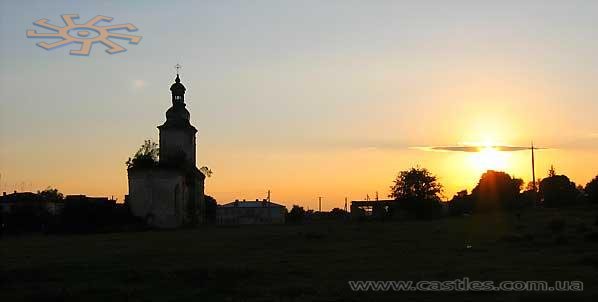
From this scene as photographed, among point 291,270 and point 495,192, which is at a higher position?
point 495,192

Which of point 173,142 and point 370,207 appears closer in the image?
point 173,142

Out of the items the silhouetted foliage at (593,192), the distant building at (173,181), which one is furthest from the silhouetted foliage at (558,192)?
the distant building at (173,181)

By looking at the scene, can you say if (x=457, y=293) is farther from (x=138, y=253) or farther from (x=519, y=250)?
(x=138, y=253)

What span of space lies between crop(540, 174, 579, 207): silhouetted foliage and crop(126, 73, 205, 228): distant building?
43.6 m

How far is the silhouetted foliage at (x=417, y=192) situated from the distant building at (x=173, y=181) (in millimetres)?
26478

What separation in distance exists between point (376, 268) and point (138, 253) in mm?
12616

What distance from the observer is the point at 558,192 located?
108250 millimetres

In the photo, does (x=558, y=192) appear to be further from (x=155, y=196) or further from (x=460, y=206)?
(x=155, y=196)

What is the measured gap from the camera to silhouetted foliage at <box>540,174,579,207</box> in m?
102

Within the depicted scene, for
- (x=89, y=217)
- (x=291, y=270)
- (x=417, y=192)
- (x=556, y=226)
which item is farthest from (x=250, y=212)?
(x=291, y=270)

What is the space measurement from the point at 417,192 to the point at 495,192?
66.3ft

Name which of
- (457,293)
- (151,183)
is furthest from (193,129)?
(457,293)

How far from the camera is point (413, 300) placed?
15.8 metres

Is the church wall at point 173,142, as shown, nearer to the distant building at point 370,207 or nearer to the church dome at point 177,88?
the church dome at point 177,88
